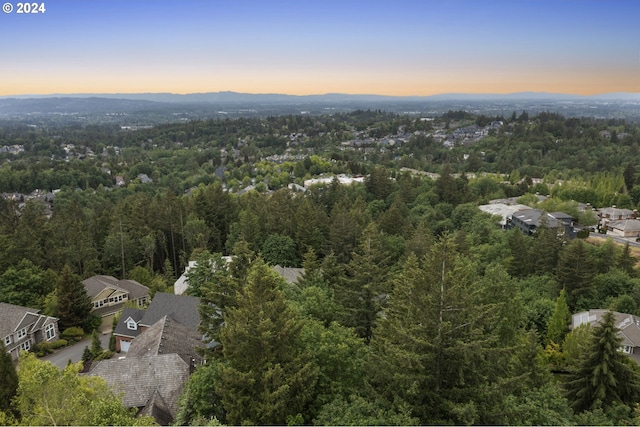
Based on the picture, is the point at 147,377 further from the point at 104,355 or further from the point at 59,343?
the point at 59,343

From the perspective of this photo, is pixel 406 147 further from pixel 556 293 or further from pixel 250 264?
pixel 250 264

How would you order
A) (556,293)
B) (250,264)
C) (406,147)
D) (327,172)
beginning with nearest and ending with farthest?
(250,264) → (556,293) → (327,172) → (406,147)

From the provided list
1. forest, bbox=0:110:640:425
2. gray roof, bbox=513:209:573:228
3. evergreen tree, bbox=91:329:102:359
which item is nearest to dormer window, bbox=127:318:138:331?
evergreen tree, bbox=91:329:102:359

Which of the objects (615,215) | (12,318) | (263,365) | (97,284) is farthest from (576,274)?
(12,318)

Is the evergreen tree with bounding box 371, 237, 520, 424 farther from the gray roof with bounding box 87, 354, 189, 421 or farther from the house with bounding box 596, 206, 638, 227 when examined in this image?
the house with bounding box 596, 206, 638, 227

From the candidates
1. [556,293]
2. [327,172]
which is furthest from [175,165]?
[556,293]

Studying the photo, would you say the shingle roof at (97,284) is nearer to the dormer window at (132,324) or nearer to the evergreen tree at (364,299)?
the dormer window at (132,324)
